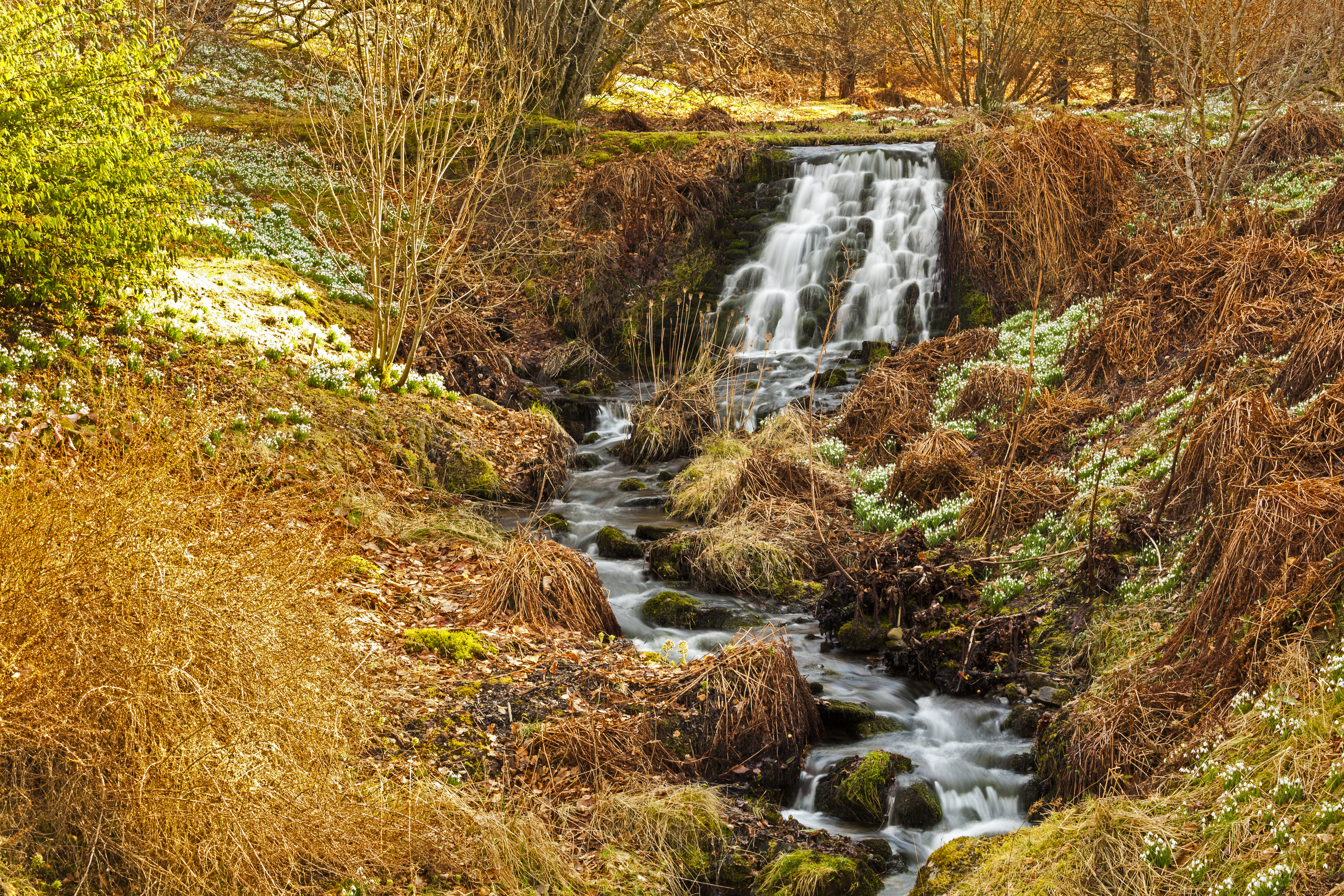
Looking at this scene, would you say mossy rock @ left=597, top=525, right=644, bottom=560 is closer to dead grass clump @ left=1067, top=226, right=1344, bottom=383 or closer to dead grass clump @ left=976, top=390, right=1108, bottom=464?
dead grass clump @ left=976, top=390, right=1108, bottom=464

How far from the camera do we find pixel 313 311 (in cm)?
1506

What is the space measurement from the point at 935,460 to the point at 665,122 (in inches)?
606

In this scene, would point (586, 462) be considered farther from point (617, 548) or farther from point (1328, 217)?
point (1328, 217)

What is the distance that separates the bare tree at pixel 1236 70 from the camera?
15.3 metres

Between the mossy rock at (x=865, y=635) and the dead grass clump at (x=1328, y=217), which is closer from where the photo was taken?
the mossy rock at (x=865, y=635)

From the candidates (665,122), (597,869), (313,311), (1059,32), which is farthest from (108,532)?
(1059,32)

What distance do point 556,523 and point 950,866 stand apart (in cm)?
709

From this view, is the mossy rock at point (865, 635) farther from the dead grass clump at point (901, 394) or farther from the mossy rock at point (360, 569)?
the mossy rock at point (360, 569)

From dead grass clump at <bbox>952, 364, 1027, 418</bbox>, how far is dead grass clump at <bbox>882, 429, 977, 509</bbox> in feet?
4.25

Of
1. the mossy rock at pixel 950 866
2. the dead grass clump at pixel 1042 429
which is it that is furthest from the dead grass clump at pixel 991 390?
the mossy rock at pixel 950 866

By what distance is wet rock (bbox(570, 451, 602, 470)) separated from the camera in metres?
15.0

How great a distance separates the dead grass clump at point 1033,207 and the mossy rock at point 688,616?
9.03m

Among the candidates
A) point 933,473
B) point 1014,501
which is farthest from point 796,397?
point 1014,501

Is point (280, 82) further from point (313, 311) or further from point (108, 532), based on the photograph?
point (108, 532)
